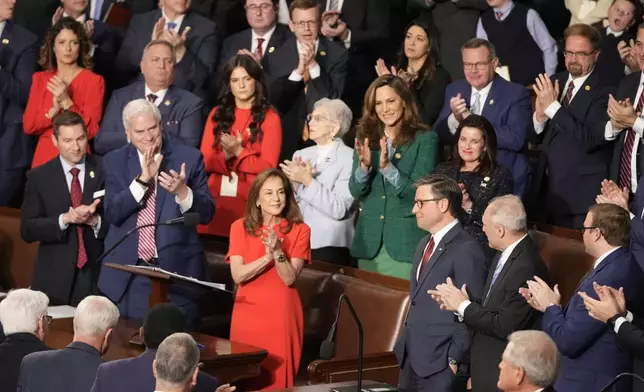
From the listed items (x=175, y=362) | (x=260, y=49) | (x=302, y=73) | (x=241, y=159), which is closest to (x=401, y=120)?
(x=241, y=159)

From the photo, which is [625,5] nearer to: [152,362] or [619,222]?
[619,222]

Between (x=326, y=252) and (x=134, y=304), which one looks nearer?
(x=134, y=304)

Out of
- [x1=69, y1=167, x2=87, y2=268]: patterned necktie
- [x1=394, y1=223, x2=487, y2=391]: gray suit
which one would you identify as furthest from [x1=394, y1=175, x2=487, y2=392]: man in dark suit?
[x1=69, y1=167, x2=87, y2=268]: patterned necktie

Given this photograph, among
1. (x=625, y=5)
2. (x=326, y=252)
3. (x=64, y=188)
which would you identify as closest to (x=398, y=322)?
(x=326, y=252)

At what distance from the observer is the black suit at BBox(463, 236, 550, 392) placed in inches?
255

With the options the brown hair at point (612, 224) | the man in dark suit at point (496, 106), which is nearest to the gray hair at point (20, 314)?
the brown hair at point (612, 224)

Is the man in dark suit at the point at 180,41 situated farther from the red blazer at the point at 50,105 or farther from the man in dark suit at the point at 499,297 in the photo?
the man in dark suit at the point at 499,297

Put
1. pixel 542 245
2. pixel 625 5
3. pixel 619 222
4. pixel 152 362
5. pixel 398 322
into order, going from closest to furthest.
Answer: pixel 152 362 < pixel 619 222 < pixel 398 322 < pixel 542 245 < pixel 625 5

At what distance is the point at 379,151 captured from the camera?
323 inches

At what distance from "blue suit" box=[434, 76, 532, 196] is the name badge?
151 cm

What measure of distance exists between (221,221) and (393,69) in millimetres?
1570

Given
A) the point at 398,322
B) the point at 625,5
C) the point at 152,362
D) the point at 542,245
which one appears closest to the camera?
the point at 152,362

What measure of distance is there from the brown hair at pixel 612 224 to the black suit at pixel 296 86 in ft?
11.2

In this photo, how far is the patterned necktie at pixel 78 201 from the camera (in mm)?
8539
